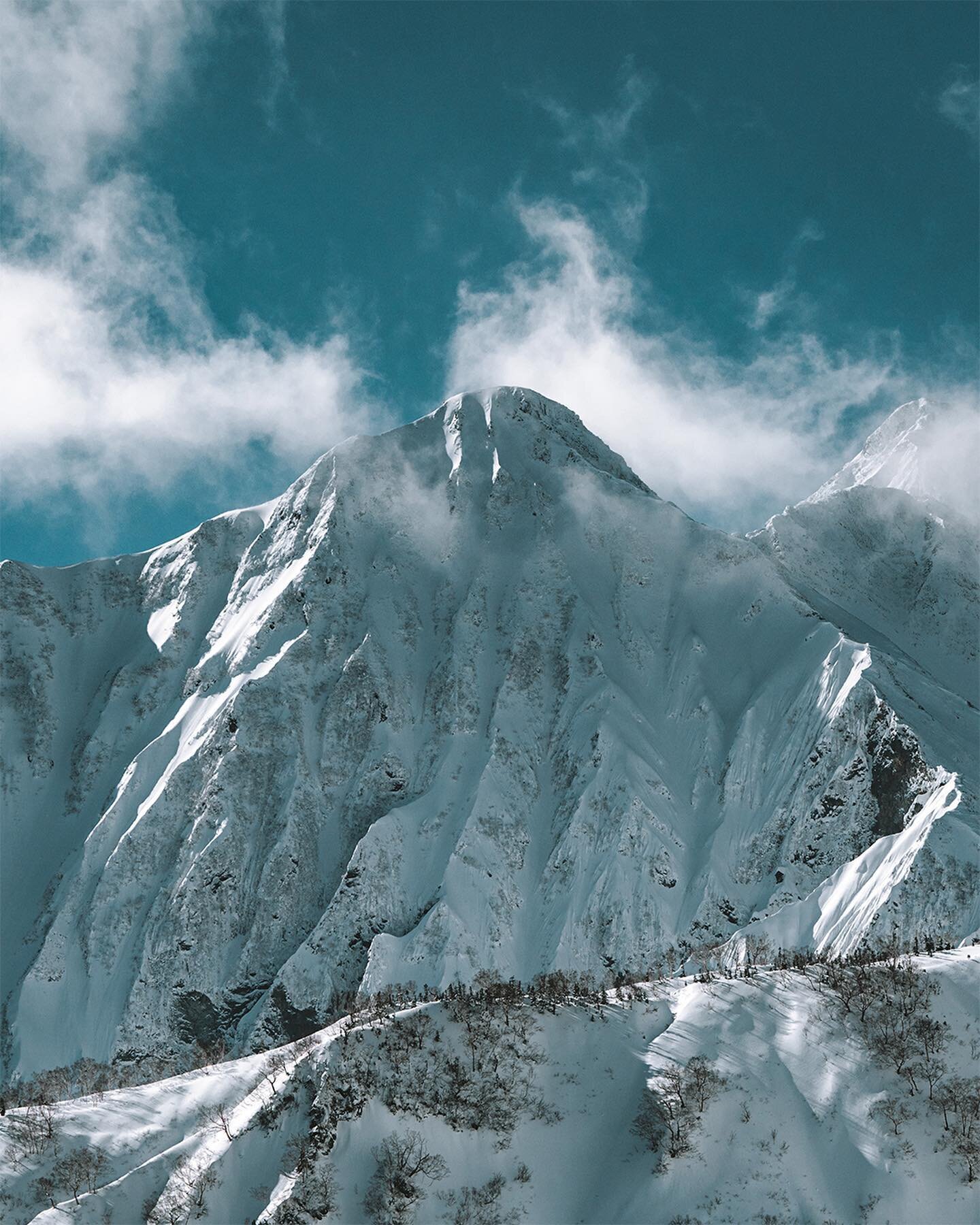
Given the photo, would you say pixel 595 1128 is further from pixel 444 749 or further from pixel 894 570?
pixel 894 570

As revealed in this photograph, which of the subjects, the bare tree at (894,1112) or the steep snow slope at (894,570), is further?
the steep snow slope at (894,570)

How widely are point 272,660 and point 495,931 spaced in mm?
45774

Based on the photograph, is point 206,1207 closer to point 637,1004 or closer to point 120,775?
point 637,1004

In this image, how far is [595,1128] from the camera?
5309cm

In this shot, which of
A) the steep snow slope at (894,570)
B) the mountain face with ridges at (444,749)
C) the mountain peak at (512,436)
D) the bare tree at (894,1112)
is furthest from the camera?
the steep snow slope at (894,570)

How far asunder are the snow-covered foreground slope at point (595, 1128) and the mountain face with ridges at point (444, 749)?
42.7m

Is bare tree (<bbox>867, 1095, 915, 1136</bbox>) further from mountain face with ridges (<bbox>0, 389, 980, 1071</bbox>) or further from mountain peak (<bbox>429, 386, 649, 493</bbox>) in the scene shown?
mountain peak (<bbox>429, 386, 649, 493</bbox>)

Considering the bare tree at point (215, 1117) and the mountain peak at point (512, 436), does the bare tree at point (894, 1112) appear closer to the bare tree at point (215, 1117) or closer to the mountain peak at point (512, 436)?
the bare tree at point (215, 1117)

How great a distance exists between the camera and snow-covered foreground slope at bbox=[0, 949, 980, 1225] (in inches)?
1902

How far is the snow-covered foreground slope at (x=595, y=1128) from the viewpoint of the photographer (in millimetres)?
48312

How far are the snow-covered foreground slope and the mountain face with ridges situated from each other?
42692 millimetres

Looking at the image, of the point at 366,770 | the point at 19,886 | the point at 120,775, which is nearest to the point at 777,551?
the point at 366,770

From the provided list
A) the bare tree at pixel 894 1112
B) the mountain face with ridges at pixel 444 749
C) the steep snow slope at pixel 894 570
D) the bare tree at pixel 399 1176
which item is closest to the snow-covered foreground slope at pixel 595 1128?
the bare tree at pixel 894 1112

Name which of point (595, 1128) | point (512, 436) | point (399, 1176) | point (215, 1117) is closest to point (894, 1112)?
point (595, 1128)
